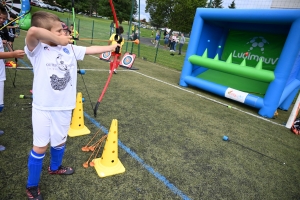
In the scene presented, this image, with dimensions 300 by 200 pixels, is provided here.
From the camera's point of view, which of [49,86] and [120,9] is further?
[120,9]

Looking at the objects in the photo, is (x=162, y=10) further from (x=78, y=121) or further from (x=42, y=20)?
(x=42, y=20)

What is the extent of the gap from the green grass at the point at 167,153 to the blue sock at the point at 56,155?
0.13 meters

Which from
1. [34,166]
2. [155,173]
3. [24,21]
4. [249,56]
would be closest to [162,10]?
[24,21]

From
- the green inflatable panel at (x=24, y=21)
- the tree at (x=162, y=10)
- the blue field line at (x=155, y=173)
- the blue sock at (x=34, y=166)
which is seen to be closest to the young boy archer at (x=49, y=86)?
the blue sock at (x=34, y=166)

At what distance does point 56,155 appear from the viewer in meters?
2.03

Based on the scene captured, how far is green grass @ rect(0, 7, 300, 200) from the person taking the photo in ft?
6.99

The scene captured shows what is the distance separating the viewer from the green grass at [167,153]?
2.13 metres

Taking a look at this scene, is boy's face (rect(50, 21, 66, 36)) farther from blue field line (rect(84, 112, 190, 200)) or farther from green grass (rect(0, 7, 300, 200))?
blue field line (rect(84, 112, 190, 200))

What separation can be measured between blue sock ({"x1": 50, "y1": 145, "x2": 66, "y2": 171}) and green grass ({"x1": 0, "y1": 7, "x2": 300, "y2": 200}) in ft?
0.42

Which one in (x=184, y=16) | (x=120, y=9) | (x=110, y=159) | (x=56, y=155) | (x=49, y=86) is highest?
(x=120, y=9)

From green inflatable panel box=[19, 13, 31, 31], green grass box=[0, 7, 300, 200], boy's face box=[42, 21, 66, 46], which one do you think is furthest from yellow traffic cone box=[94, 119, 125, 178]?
green inflatable panel box=[19, 13, 31, 31]

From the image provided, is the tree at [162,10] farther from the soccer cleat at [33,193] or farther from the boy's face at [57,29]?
the soccer cleat at [33,193]

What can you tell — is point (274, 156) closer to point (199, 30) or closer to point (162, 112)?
point (162, 112)

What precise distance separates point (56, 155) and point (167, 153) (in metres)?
1.50
